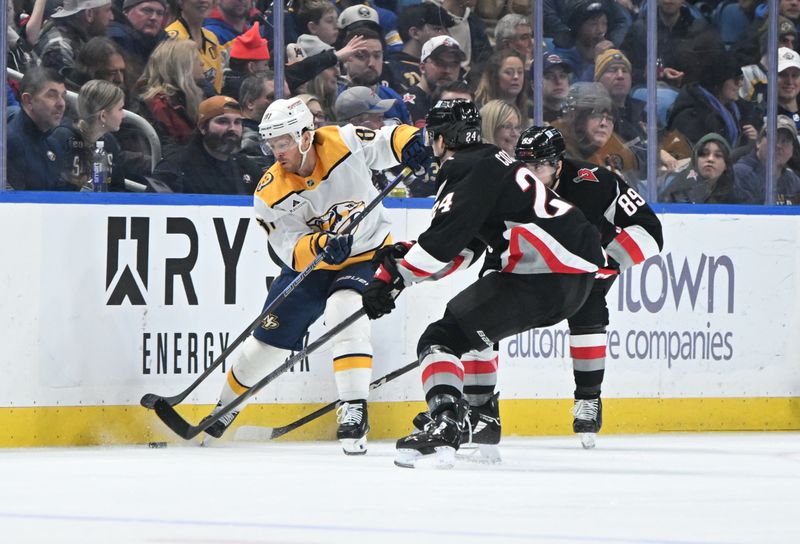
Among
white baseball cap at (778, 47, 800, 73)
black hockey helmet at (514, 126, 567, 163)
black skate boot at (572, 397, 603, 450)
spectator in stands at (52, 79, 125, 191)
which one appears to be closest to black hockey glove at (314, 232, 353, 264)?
black hockey helmet at (514, 126, 567, 163)

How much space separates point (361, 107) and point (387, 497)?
2.93m

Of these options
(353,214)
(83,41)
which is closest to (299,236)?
(353,214)

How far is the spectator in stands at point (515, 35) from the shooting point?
6.19m

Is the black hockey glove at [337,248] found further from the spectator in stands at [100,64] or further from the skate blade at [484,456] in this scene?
the spectator in stands at [100,64]

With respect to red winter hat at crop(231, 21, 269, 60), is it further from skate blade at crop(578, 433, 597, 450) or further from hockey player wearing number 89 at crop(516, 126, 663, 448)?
skate blade at crop(578, 433, 597, 450)

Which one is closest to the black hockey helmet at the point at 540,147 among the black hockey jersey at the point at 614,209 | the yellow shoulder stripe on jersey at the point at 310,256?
the black hockey jersey at the point at 614,209

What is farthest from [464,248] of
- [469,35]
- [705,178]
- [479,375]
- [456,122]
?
[705,178]

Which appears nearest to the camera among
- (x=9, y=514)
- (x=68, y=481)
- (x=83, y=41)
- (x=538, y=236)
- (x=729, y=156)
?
(x=9, y=514)

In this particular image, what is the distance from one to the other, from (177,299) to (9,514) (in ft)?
7.01

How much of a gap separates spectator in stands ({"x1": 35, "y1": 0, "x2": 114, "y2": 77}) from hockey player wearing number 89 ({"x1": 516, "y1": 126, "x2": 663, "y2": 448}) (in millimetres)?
1792

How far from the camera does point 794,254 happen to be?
238 inches

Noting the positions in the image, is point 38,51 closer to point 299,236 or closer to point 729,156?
point 299,236

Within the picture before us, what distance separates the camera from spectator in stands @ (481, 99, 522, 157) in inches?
242

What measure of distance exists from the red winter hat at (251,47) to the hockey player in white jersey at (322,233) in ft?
3.01
